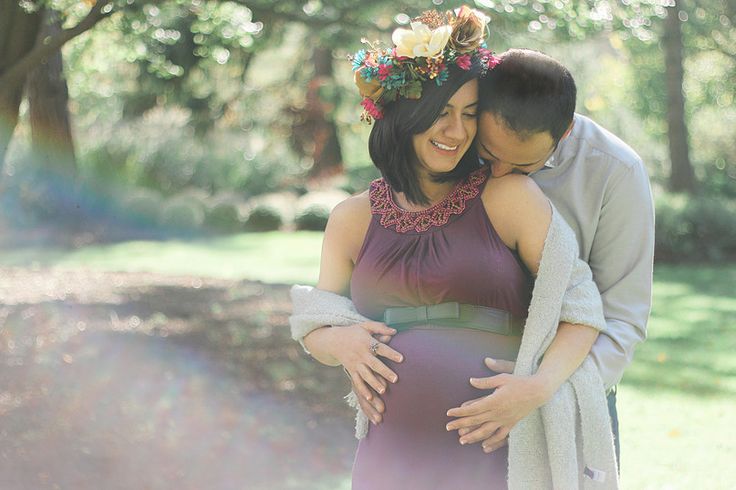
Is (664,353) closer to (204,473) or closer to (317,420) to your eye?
(317,420)

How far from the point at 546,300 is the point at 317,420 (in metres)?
4.11

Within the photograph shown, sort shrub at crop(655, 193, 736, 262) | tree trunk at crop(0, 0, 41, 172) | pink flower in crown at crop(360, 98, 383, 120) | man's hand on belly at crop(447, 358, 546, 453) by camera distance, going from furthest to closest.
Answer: shrub at crop(655, 193, 736, 262) → tree trunk at crop(0, 0, 41, 172) → pink flower in crown at crop(360, 98, 383, 120) → man's hand on belly at crop(447, 358, 546, 453)

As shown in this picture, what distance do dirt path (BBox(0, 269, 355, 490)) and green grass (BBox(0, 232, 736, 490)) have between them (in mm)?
2003

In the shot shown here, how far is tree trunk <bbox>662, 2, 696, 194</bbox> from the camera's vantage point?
15.1 m

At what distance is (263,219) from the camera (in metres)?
17.0

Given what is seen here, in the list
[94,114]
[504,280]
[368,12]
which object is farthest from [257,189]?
[504,280]

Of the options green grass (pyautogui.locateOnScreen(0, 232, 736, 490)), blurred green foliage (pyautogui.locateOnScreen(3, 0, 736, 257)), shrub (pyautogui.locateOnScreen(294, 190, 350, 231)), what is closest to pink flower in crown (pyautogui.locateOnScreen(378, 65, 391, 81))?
green grass (pyautogui.locateOnScreen(0, 232, 736, 490))

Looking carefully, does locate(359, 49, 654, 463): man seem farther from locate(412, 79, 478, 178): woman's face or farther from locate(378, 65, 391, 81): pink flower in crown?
locate(378, 65, 391, 81): pink flower in crown

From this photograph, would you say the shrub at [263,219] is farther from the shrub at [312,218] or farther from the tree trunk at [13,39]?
the tree trunk at [13,39]

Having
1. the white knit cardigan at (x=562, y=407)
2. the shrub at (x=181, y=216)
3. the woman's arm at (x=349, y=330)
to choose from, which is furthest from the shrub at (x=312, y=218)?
the white knit cardigan at (x=562, y=407)

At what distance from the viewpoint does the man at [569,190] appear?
7.80 ft

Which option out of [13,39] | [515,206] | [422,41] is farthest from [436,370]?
[13,39]

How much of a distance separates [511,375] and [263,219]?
14.9 metres

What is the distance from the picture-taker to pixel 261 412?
632 cm
